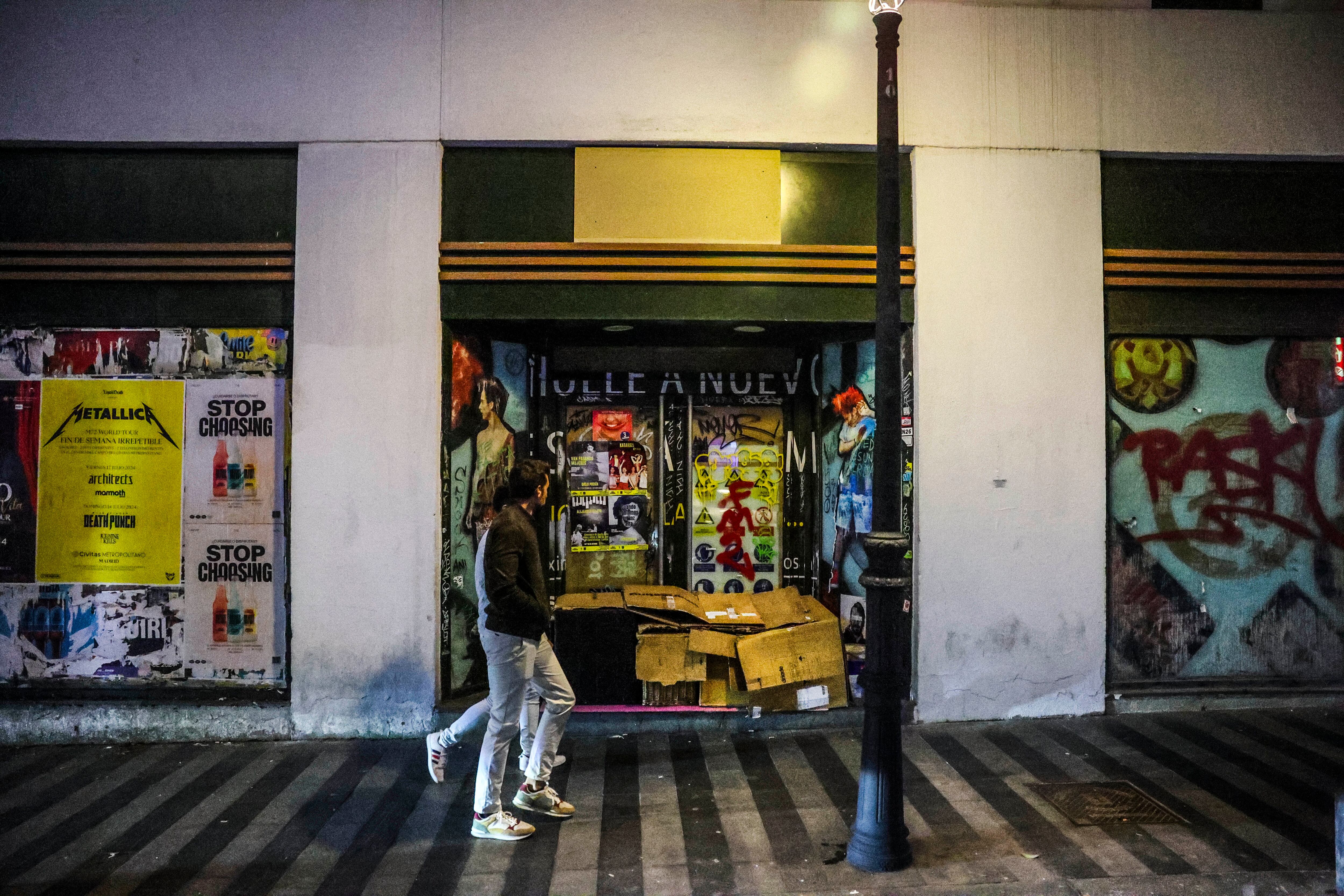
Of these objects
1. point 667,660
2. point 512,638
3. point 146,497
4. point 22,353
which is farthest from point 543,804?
point 22,353

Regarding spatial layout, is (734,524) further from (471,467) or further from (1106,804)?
(1106,804)

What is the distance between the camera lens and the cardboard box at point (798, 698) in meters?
6.59

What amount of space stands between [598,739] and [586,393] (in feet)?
10.3

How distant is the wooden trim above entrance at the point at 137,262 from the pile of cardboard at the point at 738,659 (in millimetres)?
3750

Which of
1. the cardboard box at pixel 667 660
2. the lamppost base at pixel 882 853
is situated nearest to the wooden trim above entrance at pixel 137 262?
the cardboard box at pixel 667 660

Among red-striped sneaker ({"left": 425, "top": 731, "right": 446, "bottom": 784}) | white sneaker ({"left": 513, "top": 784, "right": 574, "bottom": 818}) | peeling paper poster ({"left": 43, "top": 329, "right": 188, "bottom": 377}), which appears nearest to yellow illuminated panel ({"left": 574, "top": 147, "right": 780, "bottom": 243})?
peeling paper poster ({"left": 43, "top": 329, "right": 188, "bottom": 377})

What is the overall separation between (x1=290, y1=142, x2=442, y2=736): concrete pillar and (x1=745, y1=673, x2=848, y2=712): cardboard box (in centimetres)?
260

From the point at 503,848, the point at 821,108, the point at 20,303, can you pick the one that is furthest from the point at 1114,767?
the point at 20,303

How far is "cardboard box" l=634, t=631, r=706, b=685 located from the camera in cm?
662

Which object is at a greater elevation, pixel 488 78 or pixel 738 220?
pixel 488 78

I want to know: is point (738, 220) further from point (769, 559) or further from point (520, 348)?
point (769, 559)

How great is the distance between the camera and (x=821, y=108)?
665 centimetres

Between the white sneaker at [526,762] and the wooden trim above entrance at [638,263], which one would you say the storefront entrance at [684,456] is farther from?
the white sneaker at [526,762]

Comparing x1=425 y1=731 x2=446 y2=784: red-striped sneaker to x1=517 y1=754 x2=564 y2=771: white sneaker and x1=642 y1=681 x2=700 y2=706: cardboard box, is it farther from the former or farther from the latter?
x1=642 y1=681 x2=700 y2=706: cardboard box
